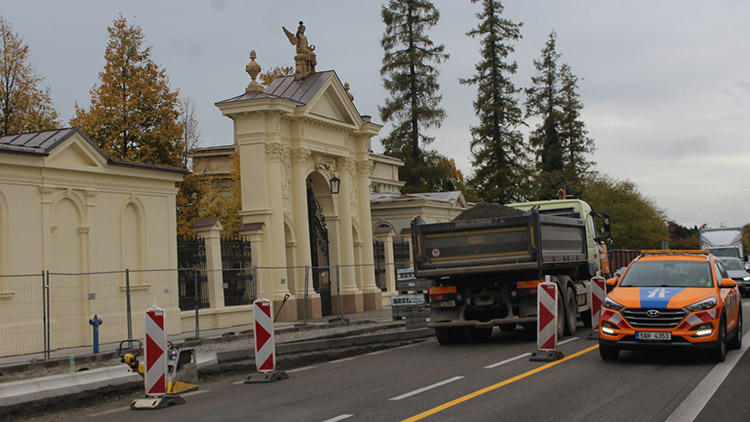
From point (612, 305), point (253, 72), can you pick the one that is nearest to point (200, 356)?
point (612, 305)

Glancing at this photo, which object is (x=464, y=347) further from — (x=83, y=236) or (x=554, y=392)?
(x=83, y=236)

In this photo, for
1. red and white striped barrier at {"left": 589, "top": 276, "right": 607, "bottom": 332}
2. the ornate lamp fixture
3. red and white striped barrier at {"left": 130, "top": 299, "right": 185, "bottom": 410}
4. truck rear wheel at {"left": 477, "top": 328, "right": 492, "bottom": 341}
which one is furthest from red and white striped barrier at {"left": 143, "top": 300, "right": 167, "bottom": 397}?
the ornate lamp fixture

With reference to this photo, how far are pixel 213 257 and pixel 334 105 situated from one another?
917 cm

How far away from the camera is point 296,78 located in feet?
96.7

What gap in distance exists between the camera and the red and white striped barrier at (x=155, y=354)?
36.8ft

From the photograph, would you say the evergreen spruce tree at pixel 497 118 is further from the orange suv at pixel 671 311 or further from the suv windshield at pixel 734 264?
the orange suv at pixel 671 311

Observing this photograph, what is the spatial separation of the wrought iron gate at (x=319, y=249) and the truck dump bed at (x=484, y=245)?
11.6m

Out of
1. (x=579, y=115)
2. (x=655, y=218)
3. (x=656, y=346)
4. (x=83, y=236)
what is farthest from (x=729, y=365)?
(x=655, y=218)

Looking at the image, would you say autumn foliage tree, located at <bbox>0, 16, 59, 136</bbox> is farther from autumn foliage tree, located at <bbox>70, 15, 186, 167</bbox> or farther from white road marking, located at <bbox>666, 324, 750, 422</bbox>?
white road marking, located at <bbox>666, 324, 750, 422</bbox>

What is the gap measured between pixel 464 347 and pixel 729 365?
221 inches

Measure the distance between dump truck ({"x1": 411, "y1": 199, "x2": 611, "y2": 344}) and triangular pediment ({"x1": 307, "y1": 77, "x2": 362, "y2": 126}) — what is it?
11.8 metres

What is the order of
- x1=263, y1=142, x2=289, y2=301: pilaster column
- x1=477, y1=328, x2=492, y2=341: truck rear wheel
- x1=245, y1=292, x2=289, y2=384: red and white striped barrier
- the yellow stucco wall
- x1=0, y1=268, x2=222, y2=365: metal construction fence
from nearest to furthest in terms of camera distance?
x1=245, y1=292, x2=289, y2=384: red and white striped barrier → x1=0, y1=268, x2=222, y2=365: metal construction fence → the yellow stucco wall → x1=477, y1=328, x2=492, y2=341: truck rear wheel → x1=263, y1=142, x2=289, y2=301: pilaster column

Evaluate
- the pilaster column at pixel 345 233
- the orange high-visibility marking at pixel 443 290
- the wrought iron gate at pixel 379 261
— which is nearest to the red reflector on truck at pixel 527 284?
the orange high-visibility marking at pixel 443 290

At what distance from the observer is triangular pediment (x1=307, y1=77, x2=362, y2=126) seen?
28250mm
